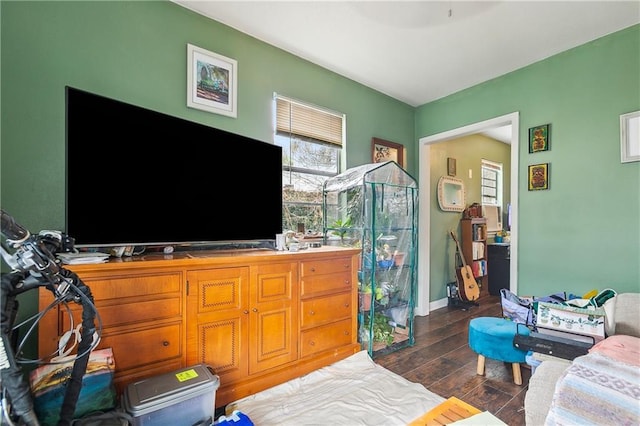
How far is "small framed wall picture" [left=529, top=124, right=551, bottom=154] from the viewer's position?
2715 millimetres

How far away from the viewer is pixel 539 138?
2768 millimetres

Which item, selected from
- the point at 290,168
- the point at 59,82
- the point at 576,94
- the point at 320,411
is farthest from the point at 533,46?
the point at 59,82

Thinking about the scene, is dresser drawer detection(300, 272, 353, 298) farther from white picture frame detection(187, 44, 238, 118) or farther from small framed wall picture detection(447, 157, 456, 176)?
small framed wall picture detection(447, 157, 456, 176)

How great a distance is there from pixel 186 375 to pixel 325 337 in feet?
3.46

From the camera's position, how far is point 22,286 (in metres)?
0.97

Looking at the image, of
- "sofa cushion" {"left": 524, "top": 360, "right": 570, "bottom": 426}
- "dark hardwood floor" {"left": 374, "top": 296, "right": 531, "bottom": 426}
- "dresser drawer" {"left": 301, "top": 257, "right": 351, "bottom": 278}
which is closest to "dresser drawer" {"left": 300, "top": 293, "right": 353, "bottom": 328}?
"dresser drawer" {"left": 301, "top": 257, "right": 351, "bottom": 278}

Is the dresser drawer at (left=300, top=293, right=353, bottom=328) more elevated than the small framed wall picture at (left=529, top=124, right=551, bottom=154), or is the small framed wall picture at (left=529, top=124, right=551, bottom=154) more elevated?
the small framed wall picture at (left=529, top=124, right=551, bottom=154)

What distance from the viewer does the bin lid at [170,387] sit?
1292mm

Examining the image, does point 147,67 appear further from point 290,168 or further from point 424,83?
point 424,83

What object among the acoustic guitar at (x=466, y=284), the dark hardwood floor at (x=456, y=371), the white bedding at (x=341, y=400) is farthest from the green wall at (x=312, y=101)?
the white bedding at (x=341, y=400)

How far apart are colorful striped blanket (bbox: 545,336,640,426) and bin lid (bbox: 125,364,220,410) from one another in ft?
4.66

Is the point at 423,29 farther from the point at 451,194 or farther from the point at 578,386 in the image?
the point at 451,194

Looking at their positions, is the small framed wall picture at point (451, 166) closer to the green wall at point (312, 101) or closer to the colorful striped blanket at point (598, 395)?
the green wall at point (312, 101)

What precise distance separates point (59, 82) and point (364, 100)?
2.66 metres
